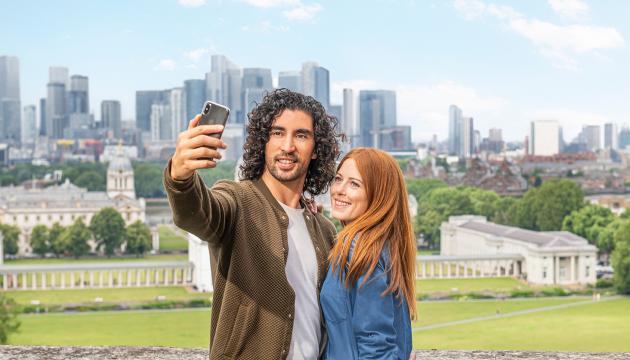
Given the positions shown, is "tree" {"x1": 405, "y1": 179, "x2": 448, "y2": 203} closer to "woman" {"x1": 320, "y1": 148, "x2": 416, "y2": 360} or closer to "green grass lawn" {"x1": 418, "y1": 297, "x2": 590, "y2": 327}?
"green grass lawn" {"x1": 418, "y1": 297, "x2": 590, "y2": 327}

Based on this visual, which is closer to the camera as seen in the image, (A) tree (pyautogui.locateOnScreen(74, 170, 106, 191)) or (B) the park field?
(B) the park field

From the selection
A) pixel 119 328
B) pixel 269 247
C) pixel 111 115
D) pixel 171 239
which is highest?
pixel 111 115

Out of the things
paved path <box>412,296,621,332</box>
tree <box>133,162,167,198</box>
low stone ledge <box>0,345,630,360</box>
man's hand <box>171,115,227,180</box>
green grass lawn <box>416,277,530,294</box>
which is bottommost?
paved path <box>412,296,621,332</box>

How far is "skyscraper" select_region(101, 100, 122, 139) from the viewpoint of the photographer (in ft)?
287

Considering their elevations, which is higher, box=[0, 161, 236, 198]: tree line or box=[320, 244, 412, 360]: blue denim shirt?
box=[320, 244, 412, 360]: blue denim shirt

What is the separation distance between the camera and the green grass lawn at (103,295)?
1062 inches

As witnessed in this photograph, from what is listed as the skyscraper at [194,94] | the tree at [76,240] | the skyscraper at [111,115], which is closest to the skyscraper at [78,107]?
the skyscraper at [111,115]

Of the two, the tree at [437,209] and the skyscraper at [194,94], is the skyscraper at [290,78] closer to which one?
the skyscraper at [194,94]

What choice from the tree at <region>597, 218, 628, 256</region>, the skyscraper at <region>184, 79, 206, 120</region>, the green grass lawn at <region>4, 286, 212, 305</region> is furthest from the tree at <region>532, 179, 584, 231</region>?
the skyscraper at <region>184, 79, 206, 120</region>

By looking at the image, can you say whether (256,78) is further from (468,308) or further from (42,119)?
(468,308)

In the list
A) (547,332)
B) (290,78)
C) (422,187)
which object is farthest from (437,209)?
(290,78)

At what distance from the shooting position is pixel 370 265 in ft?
5.85

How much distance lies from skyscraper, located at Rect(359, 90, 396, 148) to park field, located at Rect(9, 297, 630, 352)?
1690 inches

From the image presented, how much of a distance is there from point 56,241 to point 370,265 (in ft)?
119
